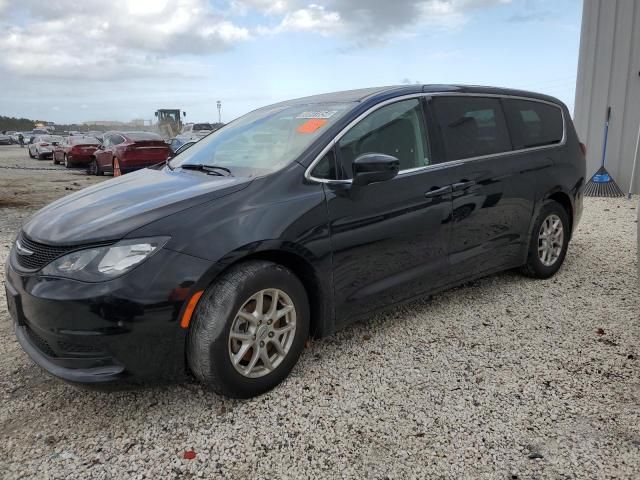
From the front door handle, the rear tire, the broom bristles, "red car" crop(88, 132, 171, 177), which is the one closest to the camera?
the front door handle

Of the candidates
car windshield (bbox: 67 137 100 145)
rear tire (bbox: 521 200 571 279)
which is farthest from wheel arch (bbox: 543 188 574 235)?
car windshield (bbox: 67 137 100 145)

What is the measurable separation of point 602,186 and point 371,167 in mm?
8207

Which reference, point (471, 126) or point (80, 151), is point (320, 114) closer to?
point (471, 126)

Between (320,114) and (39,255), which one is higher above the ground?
(320,114)

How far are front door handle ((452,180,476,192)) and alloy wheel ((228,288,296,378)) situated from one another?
152 centimetres

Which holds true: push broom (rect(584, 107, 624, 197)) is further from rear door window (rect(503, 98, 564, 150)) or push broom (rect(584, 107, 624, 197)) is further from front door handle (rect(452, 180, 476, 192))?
front door handle (rect(452, 180, 476, 192))

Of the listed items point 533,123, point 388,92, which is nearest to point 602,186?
point 533,123

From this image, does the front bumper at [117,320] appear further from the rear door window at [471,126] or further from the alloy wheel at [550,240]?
the alloy wheel at [550,240]

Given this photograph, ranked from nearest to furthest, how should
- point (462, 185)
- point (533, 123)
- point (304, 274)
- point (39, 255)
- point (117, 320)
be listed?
point (117, 320)
point (39, 255)
point (304, 274)
point (462, 185)
point (533, 123)

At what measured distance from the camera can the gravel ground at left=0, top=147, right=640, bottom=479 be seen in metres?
2.22

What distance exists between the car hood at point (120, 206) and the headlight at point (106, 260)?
0.20 feet

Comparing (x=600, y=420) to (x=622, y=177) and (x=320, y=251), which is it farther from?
(x=622, y=177)

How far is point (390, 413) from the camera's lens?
8.49ft

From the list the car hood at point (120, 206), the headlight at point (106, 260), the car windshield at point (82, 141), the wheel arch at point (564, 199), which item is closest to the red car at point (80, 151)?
the car windshield at point (82, 141)
